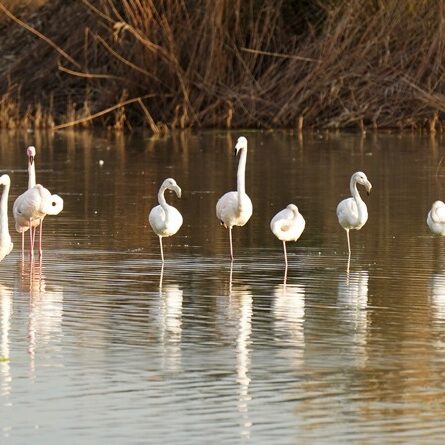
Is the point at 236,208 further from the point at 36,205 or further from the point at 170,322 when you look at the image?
the point at 170,322

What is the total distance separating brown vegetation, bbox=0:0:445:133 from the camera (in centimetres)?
3253

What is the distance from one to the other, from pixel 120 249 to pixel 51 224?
2.55 m

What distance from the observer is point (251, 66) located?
3391 cm

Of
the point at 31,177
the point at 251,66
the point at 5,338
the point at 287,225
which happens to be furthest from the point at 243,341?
the point at 251,66

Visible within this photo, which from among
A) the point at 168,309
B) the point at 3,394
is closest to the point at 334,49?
the point at 168,309

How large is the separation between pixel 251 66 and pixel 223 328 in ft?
78.5

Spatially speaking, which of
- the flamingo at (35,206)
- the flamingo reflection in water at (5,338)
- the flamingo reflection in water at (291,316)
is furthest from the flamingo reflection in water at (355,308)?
the flamingo at (35,206)

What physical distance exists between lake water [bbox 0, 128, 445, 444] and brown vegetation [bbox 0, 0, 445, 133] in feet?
40.4

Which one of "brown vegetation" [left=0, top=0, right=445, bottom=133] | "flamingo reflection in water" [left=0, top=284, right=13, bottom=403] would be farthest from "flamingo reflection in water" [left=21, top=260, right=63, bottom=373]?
"brown vegetation" [left=0, top=0, right=445, bottom=133]

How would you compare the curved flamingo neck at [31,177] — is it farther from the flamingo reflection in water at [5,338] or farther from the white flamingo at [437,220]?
the white flamingo at [437,220]

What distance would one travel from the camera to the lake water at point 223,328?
7.74m

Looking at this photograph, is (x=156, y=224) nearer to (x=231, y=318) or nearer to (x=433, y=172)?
(x=231, y=318)

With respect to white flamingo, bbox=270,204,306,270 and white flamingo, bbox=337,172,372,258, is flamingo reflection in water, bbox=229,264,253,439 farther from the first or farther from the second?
white flamingo, bbox=337,172,372,258

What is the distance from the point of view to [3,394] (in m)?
8.25
